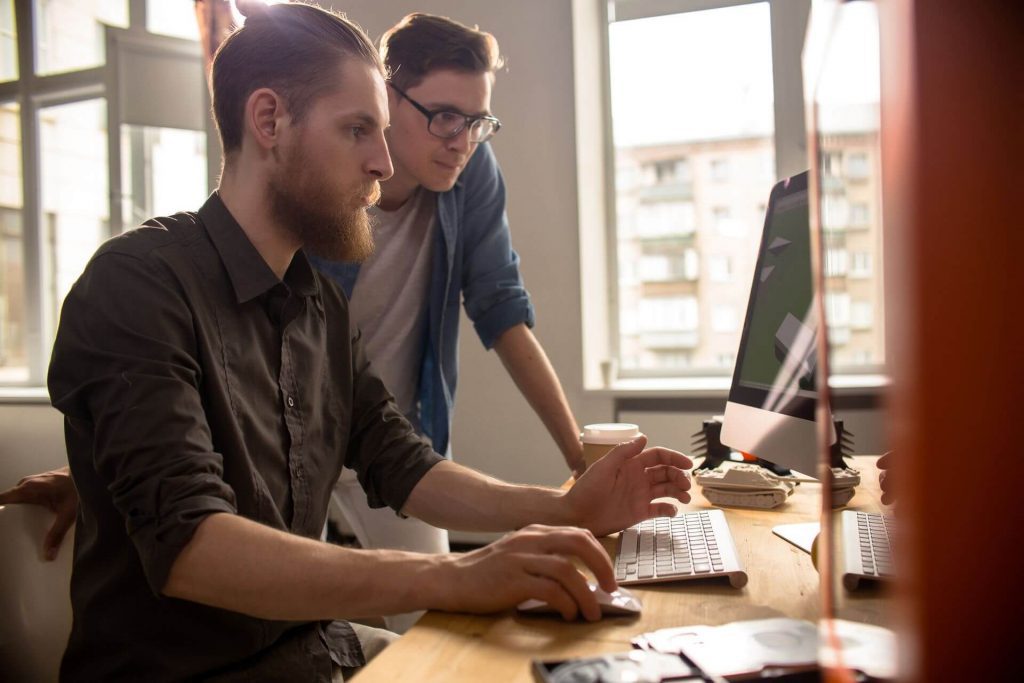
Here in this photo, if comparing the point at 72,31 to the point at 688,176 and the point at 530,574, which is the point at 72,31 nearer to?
the point at 688,176

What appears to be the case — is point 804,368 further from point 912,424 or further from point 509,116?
point 509,116

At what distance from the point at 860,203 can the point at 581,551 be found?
A: 20.7 inches

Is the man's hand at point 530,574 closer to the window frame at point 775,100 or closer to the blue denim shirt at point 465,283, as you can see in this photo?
the blue denim shirt at point 465,283

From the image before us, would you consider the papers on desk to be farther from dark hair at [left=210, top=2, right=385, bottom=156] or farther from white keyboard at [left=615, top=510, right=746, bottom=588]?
dark hair at [left=210, top=2, right=385, bottom=156]

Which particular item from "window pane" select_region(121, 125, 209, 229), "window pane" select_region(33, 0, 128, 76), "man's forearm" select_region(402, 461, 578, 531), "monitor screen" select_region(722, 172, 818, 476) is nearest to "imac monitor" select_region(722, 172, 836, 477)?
"monitor screen" select_region(722, 172, 818, 476)

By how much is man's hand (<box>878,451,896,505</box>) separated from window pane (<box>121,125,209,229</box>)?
12.4ft

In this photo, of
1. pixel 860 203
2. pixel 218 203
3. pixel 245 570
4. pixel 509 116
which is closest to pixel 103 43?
pixel 509 116

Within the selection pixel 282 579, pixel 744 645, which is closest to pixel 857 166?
pixel 744 645

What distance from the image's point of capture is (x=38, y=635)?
42.5 inches

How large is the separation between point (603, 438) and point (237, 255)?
62 centimetres

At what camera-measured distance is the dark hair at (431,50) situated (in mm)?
1556

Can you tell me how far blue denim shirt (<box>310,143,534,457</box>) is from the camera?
5.51 feet

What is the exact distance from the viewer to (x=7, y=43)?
13.1ft

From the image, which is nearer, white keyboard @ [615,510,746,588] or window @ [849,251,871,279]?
window @ [849,251,871,279]
